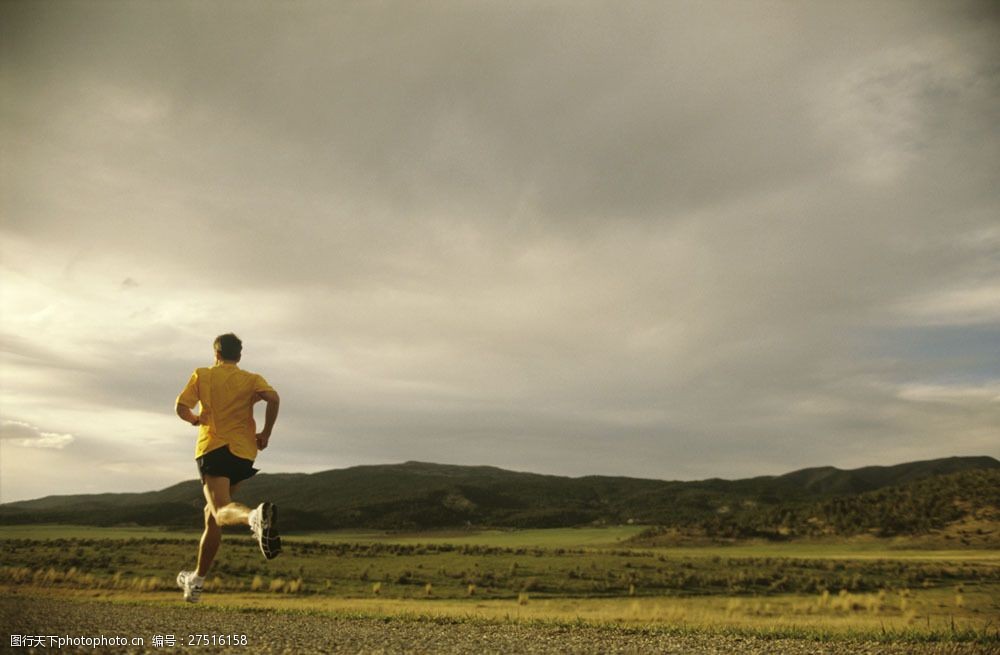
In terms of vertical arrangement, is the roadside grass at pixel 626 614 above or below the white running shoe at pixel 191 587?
below

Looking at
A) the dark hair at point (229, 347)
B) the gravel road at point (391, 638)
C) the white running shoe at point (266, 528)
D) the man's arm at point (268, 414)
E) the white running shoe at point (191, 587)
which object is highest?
the dark hair at point (229, 347)

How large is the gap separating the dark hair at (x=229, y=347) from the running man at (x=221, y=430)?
1 cm

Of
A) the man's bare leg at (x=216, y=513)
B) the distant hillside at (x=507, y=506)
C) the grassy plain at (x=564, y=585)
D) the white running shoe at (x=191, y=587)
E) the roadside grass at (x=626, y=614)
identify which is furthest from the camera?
the distant hillside at (x=507, y=506)

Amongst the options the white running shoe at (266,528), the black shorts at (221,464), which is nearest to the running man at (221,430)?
the black shorts at (221,464)

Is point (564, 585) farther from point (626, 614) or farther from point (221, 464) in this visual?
point (221, 464)

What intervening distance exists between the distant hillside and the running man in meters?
95.5

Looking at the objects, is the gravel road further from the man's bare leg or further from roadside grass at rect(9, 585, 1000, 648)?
the man's bare leg

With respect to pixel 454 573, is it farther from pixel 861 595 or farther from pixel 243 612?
pixel 243 612

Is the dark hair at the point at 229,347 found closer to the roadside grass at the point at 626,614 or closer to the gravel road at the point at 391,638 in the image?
the gravel road at the point at 391,638

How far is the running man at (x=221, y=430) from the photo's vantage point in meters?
6.69

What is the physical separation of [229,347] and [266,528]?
217 centimetres

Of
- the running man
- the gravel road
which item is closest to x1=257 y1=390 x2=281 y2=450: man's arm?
the running man

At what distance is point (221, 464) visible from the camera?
263 inches

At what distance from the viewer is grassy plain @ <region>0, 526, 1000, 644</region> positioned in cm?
2505
